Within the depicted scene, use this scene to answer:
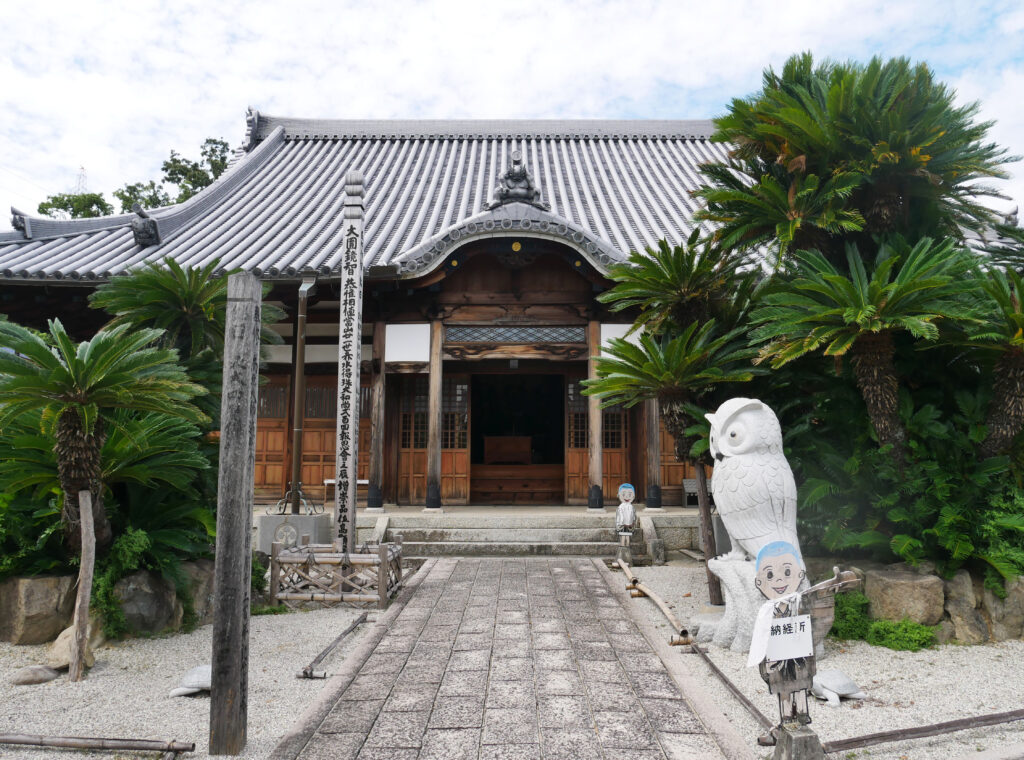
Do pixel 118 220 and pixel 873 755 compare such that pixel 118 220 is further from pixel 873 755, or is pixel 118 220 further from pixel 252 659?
pixel 873 755

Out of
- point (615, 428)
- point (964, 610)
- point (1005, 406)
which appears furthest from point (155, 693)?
point (615, 428)

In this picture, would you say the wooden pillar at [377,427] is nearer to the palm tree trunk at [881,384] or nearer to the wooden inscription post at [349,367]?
the wooden inscription post at [349,367]

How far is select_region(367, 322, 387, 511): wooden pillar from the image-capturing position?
9938 millimetres

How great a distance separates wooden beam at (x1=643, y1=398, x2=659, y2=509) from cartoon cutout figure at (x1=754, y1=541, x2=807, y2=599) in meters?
6.87

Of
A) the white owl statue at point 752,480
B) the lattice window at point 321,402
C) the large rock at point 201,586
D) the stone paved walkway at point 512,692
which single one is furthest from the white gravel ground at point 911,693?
the lattice window at point 321,402

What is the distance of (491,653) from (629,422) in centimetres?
743

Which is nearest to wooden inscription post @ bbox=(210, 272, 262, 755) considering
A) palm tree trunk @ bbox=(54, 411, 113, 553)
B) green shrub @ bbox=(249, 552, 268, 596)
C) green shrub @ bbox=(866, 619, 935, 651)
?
palm tree trunk @ bbox=(54, 411, 113, 553)

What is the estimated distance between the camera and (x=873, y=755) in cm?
345

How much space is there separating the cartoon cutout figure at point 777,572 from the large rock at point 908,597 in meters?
2.81

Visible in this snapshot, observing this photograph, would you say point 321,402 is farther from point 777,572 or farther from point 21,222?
point 777,572

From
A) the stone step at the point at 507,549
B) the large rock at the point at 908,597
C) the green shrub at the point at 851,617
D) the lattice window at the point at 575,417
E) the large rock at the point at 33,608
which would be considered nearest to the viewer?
the large rock at the point at 33,608

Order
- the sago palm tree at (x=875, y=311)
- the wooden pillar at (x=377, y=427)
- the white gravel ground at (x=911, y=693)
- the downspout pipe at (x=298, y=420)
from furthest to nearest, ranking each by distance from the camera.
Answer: the wooden pillar at (x=377, y=427)
the downspout pipe at (x=298, y=420)
the sago palm tree at (x=875, y=311)
the white gravel ground at (x=911, y=693)

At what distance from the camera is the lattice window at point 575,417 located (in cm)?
1191

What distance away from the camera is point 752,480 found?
4957mm
